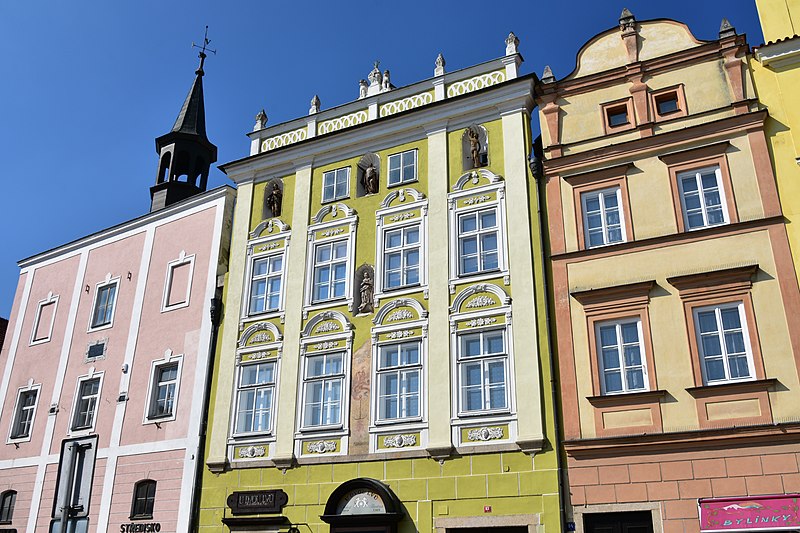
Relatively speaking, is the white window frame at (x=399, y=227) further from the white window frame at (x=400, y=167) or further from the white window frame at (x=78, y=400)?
the white window frame at (x=78, y=400)

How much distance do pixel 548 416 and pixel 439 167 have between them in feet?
25.0

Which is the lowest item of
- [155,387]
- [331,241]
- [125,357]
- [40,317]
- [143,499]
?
[143,499]

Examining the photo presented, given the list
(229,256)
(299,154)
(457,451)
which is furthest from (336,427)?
(299,154)

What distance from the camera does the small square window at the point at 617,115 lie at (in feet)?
61.4

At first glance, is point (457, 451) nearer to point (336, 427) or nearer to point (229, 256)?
point (336, 427)

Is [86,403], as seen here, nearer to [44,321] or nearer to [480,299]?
[44,321]

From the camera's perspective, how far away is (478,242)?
19.2 meters

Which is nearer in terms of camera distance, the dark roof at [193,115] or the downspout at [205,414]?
the downspout at [205,414]

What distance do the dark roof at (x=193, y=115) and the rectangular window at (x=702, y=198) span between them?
19.8m

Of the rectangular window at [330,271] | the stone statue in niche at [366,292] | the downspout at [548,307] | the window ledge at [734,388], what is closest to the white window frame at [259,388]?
the rectangular window at [330,271]

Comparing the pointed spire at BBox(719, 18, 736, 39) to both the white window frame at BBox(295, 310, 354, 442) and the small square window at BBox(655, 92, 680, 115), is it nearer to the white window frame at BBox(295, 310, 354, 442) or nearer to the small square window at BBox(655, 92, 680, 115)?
the small square window at BBox(655, 92, 680, 115)

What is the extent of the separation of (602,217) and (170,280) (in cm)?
1426

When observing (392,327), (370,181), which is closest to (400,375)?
(392,327)

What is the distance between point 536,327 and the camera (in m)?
17.5
